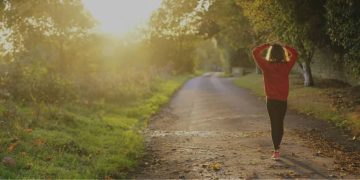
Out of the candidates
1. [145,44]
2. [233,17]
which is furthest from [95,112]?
[145,44]

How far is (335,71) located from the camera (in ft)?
94.6

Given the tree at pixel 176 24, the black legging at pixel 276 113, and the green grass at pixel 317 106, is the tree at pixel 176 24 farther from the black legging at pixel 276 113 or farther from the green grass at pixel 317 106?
the black legging at pixel 276 113

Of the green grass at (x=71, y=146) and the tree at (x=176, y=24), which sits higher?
the tree at (x=176, y=24)

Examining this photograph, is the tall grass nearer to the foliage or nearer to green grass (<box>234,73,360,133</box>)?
green grass (<box>234,73,360,133</box>)

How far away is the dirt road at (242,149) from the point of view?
901 cm

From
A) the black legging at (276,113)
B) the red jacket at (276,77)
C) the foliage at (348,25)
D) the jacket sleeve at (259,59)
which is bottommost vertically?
the black legging at (276,113)

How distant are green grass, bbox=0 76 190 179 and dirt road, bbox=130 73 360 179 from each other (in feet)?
1.65

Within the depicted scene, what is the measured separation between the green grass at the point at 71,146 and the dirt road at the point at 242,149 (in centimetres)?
50

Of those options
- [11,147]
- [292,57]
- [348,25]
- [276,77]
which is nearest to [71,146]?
[11,147]

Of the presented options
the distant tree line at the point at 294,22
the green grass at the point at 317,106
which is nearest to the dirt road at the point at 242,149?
the green grass at the point at 317,106

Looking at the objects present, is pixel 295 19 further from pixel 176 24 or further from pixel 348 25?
pixel 176 24

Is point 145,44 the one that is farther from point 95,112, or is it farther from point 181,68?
point 95,112

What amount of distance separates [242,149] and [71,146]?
12.2 feet

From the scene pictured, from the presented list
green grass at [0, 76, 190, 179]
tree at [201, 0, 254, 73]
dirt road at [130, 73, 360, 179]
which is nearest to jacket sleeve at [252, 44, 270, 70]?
dirt road at [130, 73, 360, 179]
